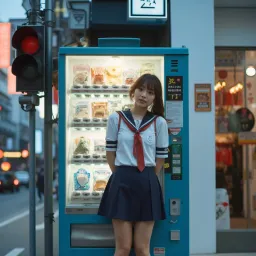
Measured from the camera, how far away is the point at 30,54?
546 centimetres

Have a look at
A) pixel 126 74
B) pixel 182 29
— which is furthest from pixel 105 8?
pixel 126 74

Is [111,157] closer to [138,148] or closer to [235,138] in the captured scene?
[138,148]

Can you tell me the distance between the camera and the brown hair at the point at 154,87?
465 centimetres

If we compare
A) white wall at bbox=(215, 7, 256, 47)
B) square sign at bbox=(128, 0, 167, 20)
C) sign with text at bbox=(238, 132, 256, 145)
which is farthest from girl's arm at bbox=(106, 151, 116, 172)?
sign with text at bbox=(238, 132, 256, 145)

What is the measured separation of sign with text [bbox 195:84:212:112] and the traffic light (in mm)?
2569

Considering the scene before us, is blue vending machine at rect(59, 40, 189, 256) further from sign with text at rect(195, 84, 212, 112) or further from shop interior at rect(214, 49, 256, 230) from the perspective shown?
shop interior at rect(214, 49, 256, 230)

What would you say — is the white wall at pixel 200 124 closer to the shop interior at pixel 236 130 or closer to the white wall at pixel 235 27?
the white wall at pixel 235 27

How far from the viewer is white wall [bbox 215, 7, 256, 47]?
7.66m

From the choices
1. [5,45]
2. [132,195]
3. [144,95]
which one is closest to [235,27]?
[144,95]

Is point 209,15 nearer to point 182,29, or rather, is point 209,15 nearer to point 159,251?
point 182,29

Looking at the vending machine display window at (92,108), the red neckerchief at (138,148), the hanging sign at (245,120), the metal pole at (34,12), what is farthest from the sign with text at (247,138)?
the metal pole at (34,12)

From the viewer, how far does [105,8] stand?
8.15 metres

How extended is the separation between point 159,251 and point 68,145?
1577mm

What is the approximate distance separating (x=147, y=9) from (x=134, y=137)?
3.14 metres
